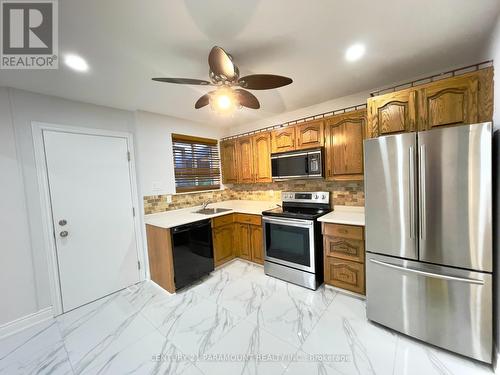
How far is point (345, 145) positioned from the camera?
242cm

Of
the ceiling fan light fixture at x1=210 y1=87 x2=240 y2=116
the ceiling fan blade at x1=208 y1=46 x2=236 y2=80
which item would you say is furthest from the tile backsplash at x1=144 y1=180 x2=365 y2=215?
the ceiling fan blade at x1=208 y1=46 x2=236 y2=80

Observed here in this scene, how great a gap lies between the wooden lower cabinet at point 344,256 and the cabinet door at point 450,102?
1176 mm

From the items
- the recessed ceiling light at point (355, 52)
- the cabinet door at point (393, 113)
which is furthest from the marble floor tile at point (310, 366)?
the recessed ceiling light at point (355, 52)

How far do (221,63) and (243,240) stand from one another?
2524mm

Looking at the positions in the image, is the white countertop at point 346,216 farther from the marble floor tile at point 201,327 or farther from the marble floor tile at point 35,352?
the marble floor tile at point 35,352

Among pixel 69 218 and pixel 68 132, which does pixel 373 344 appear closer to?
pixel 69 218

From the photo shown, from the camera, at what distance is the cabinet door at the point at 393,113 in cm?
183

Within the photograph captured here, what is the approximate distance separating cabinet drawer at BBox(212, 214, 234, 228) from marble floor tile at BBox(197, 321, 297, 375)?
4.54ft

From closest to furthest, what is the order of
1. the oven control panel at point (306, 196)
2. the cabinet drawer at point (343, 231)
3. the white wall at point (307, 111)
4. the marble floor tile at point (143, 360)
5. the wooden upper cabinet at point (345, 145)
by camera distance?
the marble floor tile at point (143, 360) → the cabinet drawer at point (343, 231) → the wooden upper cabinet at point (345, 145) → the white wall at point (307, 111) → the oven control panel at point (306, 196)

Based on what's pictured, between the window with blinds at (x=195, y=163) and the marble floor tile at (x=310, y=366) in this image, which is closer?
the marble floor tile at (x=310, y=366)

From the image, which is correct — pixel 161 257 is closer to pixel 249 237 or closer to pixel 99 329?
pixel 99 329

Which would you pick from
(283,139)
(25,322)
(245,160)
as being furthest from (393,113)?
(25,322)

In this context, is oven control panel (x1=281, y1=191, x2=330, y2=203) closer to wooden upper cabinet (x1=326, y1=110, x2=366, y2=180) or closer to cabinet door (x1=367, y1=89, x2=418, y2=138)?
wooden upper cabinet (x1=326, y1=110, x2=366, y2=180)

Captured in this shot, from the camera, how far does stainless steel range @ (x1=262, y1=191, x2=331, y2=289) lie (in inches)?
93.5
